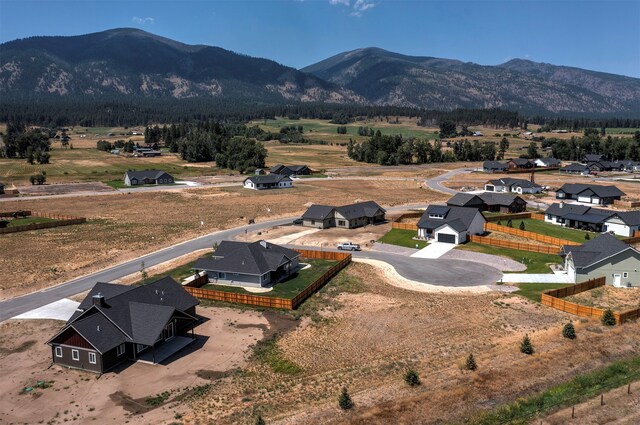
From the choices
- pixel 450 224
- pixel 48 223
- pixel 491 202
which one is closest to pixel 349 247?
pixel 450 224

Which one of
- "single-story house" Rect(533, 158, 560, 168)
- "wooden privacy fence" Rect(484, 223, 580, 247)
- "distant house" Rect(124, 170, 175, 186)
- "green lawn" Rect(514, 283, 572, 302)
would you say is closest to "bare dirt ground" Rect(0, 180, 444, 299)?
"distant house" Rect(124, 170, 175, 186)

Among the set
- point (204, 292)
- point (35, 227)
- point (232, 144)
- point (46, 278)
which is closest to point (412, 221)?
point (204, 292)

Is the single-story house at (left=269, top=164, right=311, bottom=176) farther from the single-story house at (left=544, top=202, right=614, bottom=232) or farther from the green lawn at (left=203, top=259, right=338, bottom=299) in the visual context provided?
the green lawn at (left=203, top=259, right=338, bottom=299)

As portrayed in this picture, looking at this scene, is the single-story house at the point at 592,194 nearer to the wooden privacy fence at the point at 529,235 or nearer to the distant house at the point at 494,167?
the wooden privacy fence at the point at 529,235

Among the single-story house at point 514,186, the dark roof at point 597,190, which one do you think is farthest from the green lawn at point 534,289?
the single-story house at point 514,186

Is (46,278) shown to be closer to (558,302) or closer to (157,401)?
(157,401)
